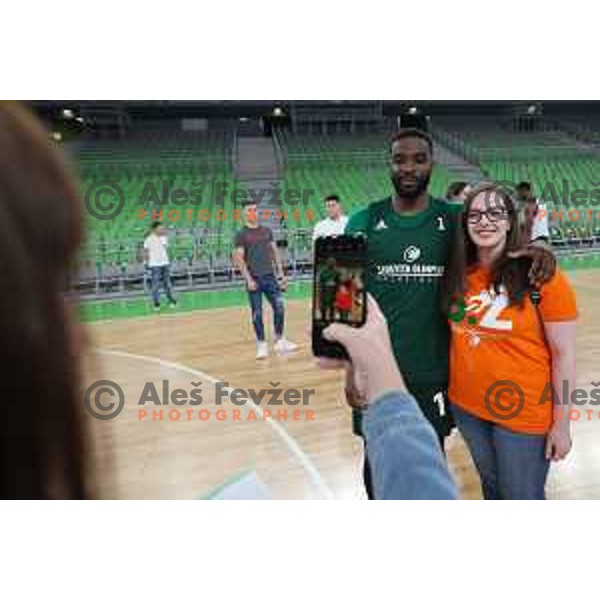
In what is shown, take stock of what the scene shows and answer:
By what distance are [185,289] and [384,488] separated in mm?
2148

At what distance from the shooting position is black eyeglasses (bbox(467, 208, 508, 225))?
1.61 meters

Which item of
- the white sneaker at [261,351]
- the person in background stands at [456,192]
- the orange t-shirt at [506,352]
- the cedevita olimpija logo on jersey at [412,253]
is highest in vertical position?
the person in background stands at [456,192]

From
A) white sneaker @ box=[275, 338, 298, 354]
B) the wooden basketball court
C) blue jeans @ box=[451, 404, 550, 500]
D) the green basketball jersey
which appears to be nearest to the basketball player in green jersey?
the green basketball jersey

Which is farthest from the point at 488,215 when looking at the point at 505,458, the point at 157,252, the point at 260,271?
the point at 260,271

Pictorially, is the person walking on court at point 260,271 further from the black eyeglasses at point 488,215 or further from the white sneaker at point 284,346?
the black eyeglasses at point 488,215

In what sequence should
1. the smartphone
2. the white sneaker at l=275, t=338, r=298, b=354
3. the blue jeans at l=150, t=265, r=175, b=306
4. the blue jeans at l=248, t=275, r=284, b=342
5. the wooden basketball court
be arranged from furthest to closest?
the white sneaker at l=275, t=338, r=298, b=354, the blue jeans at l=248, t=275, r=284, b=342, the blue jeans at l=150, t=265, r=175, b=306, the wooden basketball court, the smartphone

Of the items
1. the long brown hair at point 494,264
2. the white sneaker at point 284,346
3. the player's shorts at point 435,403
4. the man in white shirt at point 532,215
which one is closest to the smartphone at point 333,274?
the long brown hair at point 494,264

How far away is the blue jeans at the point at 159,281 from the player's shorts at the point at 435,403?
103cm

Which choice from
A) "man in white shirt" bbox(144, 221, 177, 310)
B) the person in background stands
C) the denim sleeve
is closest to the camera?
the denim sleeve

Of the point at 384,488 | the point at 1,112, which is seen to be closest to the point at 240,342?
the point at 384,488

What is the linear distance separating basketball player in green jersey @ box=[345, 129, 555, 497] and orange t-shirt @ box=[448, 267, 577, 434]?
7 centimetres

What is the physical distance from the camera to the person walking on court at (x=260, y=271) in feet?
6.72

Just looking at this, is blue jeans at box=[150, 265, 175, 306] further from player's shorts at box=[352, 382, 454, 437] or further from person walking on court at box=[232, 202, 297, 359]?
player's shorts at box=[352, 382, 454, 437]
